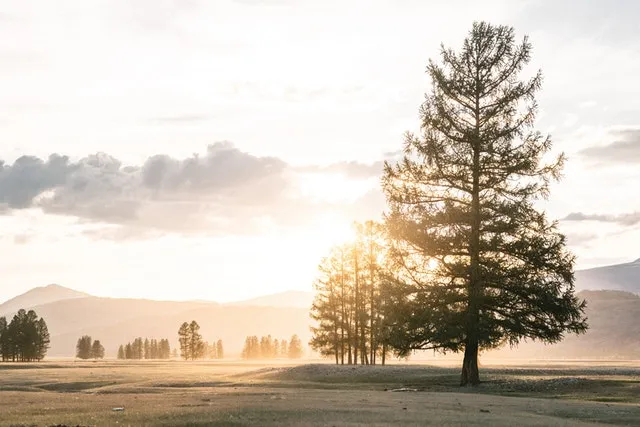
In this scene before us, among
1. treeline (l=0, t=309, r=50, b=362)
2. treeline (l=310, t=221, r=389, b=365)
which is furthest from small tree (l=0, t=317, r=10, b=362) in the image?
treeline (l=310, t=221, r=389, b=365)

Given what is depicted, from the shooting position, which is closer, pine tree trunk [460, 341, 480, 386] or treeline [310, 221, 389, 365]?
→ pine tree trunk [460, 341, 480, 386]

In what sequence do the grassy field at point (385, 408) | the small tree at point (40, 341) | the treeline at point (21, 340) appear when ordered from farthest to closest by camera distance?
the small tree at point (40, 341), the treeline at point (21, 340), the grassy field at point (385, 408)

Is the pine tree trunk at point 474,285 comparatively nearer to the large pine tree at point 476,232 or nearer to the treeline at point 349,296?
the large pine tree at point 476,232

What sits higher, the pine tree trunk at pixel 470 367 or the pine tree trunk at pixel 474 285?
the pine tree trunk at pixel 474 285

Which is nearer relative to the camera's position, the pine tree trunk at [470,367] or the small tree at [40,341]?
the pine tree trunk at [470,367]

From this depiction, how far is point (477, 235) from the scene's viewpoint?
143ft

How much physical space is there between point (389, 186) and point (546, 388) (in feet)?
49.4

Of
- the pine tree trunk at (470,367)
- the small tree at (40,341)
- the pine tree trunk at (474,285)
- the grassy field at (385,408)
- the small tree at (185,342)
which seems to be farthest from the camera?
the small tree at (185,342)

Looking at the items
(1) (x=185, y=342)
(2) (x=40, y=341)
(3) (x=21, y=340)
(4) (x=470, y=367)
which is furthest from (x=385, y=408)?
(1) (x=185, y=342)

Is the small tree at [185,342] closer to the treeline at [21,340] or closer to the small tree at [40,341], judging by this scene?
the small tree at [40,341]

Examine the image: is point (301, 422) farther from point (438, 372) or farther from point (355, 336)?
point (355, 336)

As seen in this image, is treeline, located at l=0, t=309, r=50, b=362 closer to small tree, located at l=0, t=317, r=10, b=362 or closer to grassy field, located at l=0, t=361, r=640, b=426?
small tree, located at l=0, t=317, r=10, b=362

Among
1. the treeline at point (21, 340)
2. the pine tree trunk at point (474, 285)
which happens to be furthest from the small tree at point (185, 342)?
the pine tree trunk at point (474, 285)

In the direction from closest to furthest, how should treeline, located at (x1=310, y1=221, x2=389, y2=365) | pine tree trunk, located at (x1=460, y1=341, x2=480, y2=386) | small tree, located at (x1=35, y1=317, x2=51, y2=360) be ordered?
pine tree trunk, located at (x1=460, y1=341, x2=480, y2=386) < treeline, located at (x1=310, y1=221, x2=389, y2=365) < small tree, located at (x1=35, y1=317, x2=51, y2=360)
